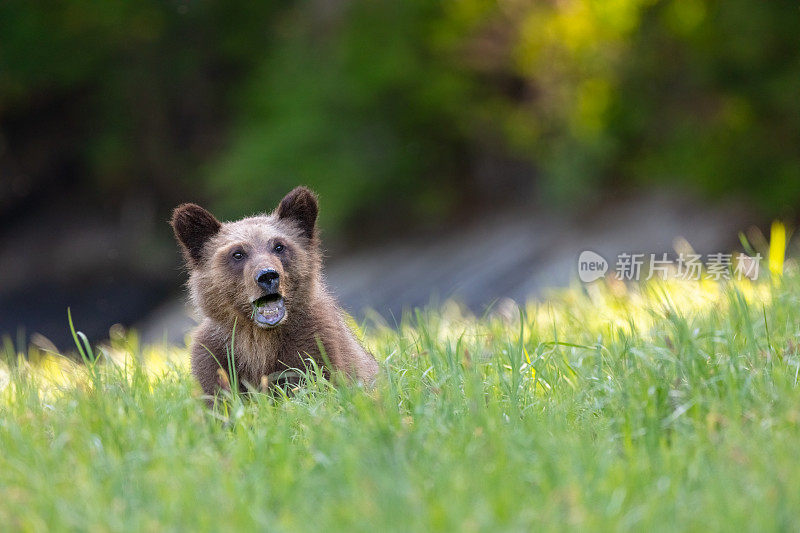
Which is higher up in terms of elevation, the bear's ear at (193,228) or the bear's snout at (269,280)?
the bear's ear at (193,228)

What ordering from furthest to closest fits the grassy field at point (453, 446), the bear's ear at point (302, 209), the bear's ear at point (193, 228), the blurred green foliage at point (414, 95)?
1. the blurred green foliage at point (414, 95)
2. the bear's ear at point (302, 209)
3. the bear's ear at point (193, 228)
4. the grassy field at point (453, 446)

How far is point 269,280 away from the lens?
467 centimetres

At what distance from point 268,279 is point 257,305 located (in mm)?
177

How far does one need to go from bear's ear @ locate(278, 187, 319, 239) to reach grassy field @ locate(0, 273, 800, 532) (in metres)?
1.00

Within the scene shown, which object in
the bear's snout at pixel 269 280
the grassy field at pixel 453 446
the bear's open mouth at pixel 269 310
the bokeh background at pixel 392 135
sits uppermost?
the bokeh background at pixel 392 135

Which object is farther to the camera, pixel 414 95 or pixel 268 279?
pixel 414 95

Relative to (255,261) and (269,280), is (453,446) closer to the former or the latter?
(269,280)

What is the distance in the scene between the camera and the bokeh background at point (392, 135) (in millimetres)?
19328

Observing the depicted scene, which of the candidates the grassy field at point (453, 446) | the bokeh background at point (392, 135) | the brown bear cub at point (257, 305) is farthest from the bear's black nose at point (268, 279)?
the bokeh background at point (392, 135)

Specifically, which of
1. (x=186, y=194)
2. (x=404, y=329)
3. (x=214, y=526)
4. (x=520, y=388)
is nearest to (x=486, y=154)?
(x=186, y=194)

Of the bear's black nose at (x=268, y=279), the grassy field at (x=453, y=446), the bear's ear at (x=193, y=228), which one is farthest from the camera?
the bear's ear at (x=193, y=228)

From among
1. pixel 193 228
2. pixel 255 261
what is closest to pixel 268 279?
pixel 255 261

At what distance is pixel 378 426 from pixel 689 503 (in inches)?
43.1

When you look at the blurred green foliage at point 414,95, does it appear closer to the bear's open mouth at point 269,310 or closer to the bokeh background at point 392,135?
the bokeh background at point 392,135
